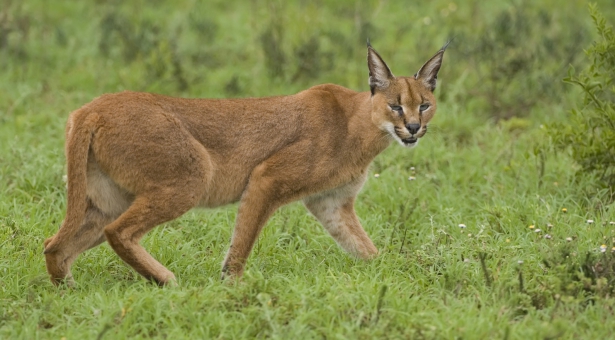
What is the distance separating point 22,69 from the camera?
10.9 metres

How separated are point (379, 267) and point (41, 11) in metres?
8.57

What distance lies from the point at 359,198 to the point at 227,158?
6.35 feet

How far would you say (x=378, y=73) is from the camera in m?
6.64

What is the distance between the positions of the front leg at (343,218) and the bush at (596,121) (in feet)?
6.31

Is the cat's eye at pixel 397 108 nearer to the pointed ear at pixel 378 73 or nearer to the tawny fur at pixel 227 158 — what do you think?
the tawny fur at pixel 227 158

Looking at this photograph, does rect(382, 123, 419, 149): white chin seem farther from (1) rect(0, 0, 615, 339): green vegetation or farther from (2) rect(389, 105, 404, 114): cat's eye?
(1) rect(0, 0, 615, 339): green vegetation

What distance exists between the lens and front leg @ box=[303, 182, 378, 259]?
6691 mm

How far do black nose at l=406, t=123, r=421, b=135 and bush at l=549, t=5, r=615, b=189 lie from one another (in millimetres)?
1388

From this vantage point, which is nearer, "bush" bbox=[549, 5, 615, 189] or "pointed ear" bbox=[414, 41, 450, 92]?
"pointed ear" bbox=[414, 41, 450, 92]

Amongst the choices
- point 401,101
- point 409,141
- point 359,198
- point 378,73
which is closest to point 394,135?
point 409,141

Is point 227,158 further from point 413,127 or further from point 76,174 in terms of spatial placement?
point 413,127

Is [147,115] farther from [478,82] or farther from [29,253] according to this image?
[478,82]

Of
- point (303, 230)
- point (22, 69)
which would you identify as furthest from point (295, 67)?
point (303, 230)

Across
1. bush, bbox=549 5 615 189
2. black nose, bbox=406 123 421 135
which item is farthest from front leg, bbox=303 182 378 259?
bush, bbox=549 5 615 189
